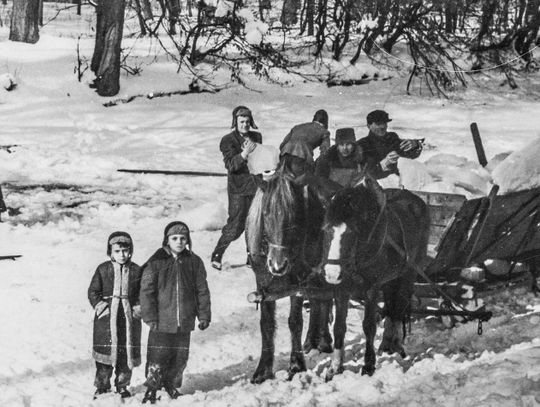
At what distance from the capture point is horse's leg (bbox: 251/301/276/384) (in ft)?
20.2

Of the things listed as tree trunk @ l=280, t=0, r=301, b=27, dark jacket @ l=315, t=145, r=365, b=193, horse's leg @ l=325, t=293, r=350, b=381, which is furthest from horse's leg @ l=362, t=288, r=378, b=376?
tree trunk @ l=280, t=0, r=301, b=27

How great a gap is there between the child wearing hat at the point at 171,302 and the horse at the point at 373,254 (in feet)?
2.97

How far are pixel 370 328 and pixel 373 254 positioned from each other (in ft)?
2.02

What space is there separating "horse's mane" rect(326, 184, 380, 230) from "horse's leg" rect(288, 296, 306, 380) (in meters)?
0.87

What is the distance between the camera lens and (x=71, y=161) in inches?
535

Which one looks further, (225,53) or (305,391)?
(225,53)

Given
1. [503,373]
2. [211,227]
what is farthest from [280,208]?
[211,227]

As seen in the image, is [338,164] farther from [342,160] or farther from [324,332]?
[324,332]

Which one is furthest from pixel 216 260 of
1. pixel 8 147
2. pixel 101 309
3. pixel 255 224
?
pixel 8 147

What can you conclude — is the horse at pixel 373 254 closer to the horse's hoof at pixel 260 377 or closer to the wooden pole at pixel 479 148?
the horse's hoof at pixel 260 377

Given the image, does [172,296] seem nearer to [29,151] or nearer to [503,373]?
[503,373]

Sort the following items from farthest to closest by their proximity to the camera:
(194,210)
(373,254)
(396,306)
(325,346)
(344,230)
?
(194,210)
(396,306)
(325,346)
(373,254)
(344,230)

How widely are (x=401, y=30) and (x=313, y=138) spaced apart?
11553 mm

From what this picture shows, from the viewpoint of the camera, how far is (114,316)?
5.61 m
